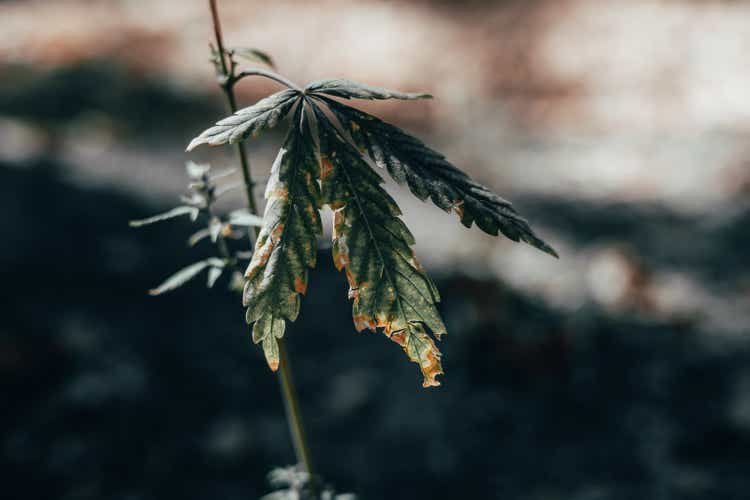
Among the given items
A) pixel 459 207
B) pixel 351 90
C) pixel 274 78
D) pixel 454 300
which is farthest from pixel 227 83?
pixel 454 300

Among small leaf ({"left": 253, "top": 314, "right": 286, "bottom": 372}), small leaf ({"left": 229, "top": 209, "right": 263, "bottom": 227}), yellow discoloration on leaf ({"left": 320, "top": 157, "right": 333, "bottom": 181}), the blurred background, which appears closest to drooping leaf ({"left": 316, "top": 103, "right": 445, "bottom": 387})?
yellow discoloration on leaf ({"left": 320, "top": 157, "right": 333, "bottom": 181})

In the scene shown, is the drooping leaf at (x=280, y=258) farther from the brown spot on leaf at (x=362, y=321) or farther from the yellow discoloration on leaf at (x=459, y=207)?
the yellow discoloration on leaf at (x=459, y=207)

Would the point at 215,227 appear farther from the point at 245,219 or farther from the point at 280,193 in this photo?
the point at 280,193

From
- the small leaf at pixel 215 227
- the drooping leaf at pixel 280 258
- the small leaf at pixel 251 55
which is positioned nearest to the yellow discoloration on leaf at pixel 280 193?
the drooping leaf at pixel 280 258

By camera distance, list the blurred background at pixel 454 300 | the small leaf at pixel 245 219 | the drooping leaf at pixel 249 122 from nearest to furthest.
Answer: the drooping leaf at pixel 249 122 < the small leaf at pixel 245 219 < the blurred background at pixel 454 300

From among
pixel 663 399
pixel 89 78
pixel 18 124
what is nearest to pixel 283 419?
pixel 663 399

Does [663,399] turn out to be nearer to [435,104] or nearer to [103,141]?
[435,104]

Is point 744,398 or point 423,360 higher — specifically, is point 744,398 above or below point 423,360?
below

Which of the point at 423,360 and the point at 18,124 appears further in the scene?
the point at 18,124

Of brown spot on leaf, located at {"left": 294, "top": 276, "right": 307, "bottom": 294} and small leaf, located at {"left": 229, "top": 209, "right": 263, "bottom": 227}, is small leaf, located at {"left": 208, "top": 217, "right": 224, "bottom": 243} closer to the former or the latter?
small leaf, located at {"left": 229, "top": 209, "right": 263, "bottom": 227}
